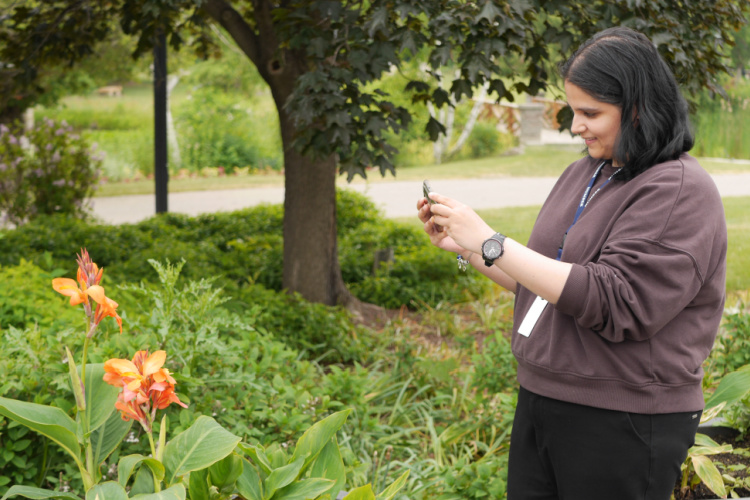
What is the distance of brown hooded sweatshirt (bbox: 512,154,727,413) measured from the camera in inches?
57.3

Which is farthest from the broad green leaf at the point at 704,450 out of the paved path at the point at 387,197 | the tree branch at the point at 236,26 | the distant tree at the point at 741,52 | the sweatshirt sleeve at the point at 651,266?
the paved path at the point at 387,197

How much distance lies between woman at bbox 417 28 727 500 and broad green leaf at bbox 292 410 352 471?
0.49 meters

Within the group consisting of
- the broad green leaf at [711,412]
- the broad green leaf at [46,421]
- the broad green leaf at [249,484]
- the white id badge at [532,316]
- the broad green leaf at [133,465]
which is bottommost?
the broad green leaf at [711,412]

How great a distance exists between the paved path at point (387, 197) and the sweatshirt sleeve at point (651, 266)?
10.2 metres

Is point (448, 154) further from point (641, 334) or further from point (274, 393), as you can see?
point (641, 334)

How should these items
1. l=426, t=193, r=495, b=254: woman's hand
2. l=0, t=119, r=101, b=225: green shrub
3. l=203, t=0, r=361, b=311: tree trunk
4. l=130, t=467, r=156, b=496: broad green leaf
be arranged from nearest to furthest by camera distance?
l=426, t=193, r=495, b=254: woman's hand, l=130, t=467, r=156, b=496: broad green leaf, l=203, t=0, r=361, b=311: tree trunk, l=0, t=119, r=101, b=225: green shrub

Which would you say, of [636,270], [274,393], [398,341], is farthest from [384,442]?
[636,270]

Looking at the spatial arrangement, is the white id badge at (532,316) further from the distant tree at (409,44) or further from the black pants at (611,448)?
the distant tree at (409,44)

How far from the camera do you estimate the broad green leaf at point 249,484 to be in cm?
176

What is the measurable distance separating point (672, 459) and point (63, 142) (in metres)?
7.81

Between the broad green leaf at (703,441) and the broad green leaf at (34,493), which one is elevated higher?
the broad green leaf at (34,493)

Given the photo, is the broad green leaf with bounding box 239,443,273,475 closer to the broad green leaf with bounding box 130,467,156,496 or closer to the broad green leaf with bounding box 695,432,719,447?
the broad green leaf with bounding box 130,467,156,496

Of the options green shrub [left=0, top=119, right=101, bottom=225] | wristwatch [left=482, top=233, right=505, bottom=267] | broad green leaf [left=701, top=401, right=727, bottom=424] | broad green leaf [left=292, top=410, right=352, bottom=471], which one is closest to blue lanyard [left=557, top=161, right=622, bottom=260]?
wristwatch [left=482, top=233, right=505, bottom=267]

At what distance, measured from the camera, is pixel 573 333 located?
1.61m
